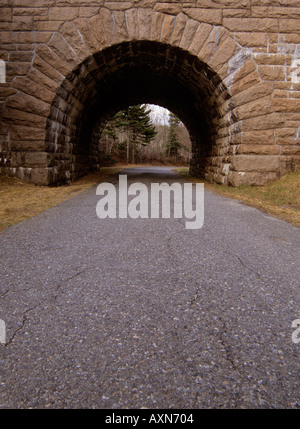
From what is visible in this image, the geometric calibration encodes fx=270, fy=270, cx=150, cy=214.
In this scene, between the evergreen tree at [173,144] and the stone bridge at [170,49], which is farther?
the evergreen tree at [173,144]

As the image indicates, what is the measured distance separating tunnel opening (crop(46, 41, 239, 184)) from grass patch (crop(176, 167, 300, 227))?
55.5 inches

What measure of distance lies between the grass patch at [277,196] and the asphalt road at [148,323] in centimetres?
197

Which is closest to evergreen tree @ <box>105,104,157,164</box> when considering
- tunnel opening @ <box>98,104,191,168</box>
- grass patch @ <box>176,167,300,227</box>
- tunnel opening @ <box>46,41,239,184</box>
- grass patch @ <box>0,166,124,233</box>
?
tunnel opening @ <box>98,104,191,168</box>

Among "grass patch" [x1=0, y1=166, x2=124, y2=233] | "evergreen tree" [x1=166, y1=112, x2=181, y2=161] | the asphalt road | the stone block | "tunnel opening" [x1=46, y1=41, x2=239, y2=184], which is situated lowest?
the asphalt road

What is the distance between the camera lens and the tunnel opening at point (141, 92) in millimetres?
7754

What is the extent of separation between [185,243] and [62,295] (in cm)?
154

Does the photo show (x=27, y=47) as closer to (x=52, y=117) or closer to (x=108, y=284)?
(x=52, y=117)

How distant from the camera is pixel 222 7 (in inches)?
288

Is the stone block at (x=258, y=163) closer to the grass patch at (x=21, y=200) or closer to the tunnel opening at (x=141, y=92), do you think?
the tunnel opening at (x=141, y=92)

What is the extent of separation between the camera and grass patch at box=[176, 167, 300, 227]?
4812 millimetres

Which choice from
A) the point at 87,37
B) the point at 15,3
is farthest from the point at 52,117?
the point at 15,3

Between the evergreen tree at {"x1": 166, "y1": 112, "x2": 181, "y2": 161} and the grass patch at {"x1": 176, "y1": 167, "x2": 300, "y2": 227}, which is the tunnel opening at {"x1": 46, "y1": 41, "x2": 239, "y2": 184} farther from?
the evergreen tree at {"x1": 166, "y1": 112, "x2": 181, "y2": 161}

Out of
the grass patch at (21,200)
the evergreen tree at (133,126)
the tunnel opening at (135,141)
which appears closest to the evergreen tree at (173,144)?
the tunnel opening at (135,141)

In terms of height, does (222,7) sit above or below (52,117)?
above
